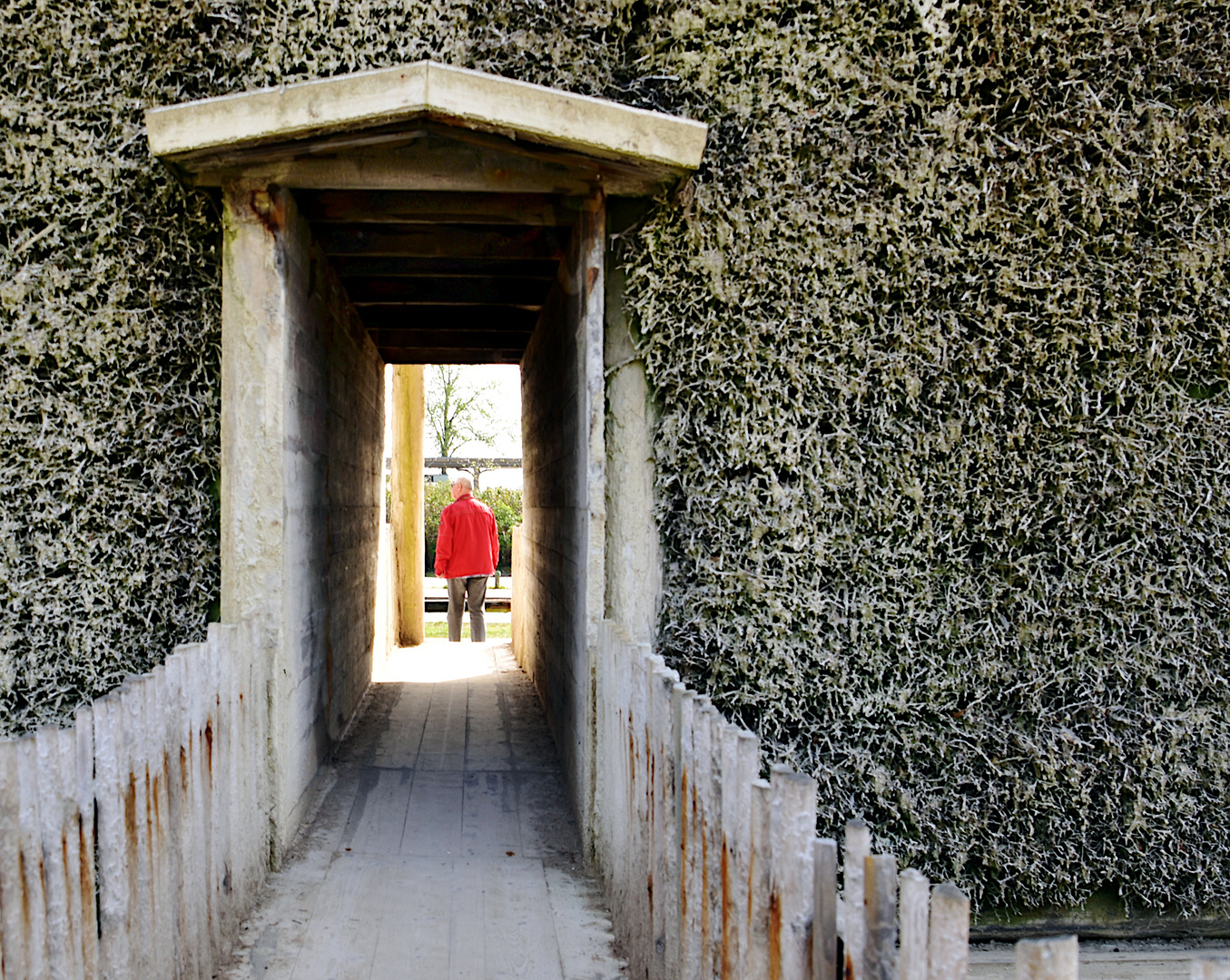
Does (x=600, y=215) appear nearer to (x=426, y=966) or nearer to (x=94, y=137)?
(x=94, y=137)

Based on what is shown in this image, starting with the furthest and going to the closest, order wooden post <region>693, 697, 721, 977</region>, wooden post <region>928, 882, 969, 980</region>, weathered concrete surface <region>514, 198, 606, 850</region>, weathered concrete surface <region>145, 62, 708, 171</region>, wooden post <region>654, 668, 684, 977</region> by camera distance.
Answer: weathered concrete surface <region>514, 198, 606, 850</region>, weathered concrete surface <region>145, 62, 708, 171</region>, wooden post <region>654, 668, 684, 977</region>, wooden post <region>693, 697, 721, 977</region>, wooden post <region>928, 882, 969, 980</region>

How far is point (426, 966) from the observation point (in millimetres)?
3148

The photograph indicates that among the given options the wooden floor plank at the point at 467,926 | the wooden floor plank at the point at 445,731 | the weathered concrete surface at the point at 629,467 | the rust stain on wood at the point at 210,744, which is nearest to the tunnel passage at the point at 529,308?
the weathered concrete surface at the point at 629,467

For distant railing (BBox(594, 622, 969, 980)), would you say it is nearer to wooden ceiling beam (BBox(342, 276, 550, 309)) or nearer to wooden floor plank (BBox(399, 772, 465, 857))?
wooden floor plank (BBox(399, 772, 465, 857))

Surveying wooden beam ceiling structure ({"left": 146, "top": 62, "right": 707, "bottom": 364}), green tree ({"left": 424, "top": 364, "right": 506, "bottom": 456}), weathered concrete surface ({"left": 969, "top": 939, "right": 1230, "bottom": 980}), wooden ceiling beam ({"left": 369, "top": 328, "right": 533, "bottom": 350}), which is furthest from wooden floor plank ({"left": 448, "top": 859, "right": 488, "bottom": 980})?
green tree ({"left": 424, "top": 364, "right": 506, "bottom": 456})

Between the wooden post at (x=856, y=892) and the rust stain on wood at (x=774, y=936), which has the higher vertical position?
the wooden post at (x=856, y=892)

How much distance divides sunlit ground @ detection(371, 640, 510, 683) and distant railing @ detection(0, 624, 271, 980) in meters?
4.50

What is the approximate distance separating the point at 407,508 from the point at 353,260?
5.31 meters

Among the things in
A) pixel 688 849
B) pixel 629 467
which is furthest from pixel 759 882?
pixel 629 467

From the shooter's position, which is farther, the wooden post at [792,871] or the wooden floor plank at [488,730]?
the wooden floor plank at [488,730]

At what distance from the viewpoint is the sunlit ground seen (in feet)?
26.3

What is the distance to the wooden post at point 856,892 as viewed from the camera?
1.61 m

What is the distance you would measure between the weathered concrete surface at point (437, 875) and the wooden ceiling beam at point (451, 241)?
2.65 metres

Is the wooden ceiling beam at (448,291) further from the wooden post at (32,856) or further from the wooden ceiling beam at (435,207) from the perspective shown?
the wooden post at (32,856)
